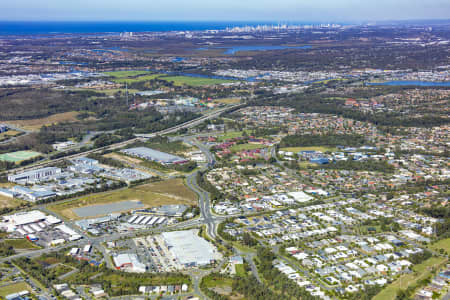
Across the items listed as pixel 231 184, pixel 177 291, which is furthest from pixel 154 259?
pixel 231 184

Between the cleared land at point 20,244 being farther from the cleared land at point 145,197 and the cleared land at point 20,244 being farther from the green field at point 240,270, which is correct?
the green field at point 240,270

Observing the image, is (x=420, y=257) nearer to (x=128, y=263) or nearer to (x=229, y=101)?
(x=128, y=263)

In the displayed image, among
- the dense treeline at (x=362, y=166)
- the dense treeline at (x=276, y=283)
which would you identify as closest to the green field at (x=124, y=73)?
the dense treeline at (x=362, y=166)

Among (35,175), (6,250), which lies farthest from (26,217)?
(35,175)

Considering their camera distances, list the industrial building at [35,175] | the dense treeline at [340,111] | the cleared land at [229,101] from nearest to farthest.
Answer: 1. the industrial building at [35,175]
2. the dense treeline at [340,111]
3. the cleared land at [229,101]

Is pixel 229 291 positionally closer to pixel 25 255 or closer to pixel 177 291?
pixel 177 291
